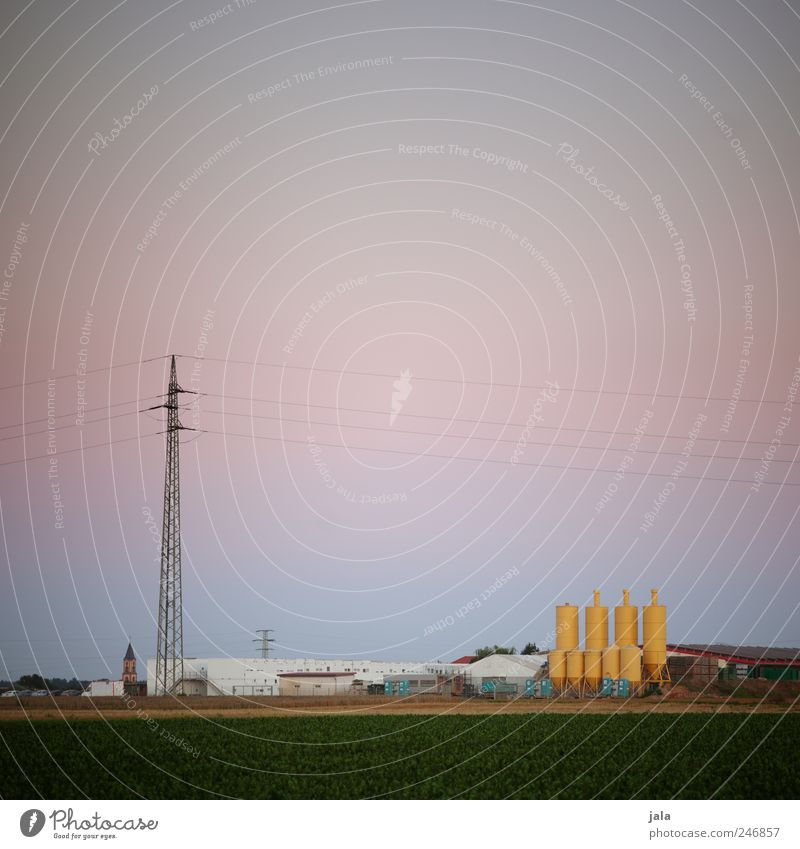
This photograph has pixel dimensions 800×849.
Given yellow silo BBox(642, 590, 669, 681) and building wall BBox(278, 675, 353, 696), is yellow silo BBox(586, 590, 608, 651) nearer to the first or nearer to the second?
yellow silo BBox(642, 590, 669, 681)

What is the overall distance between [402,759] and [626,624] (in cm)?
4532

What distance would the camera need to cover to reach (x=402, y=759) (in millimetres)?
36844

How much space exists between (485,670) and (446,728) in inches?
1990

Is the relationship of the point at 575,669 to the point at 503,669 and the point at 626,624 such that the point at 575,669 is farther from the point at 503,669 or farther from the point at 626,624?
the point at 503,669

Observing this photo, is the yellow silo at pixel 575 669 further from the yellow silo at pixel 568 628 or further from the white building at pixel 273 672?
the white building at pixel 273 672

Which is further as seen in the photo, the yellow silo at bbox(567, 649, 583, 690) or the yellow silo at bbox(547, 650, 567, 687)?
the yellow silo at bbox(547, 650, 567, 687)

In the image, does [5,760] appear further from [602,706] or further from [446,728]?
[602,706]

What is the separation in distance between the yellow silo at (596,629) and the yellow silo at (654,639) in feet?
10.4

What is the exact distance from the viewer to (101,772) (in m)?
31.8
